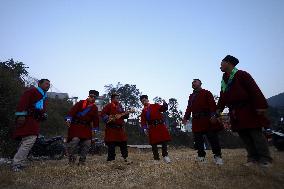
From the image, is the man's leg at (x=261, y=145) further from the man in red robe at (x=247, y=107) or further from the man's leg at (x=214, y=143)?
the man's leg at (x=214, y=143)

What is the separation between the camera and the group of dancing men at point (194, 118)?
5.66 m

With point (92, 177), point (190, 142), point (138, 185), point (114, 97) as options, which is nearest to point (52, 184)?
point (92, 177)

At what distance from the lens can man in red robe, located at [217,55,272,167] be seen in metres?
5.54

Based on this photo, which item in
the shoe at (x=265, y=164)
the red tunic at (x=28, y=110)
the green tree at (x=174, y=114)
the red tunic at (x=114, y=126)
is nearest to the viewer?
the shoe at (x=265, y=164)

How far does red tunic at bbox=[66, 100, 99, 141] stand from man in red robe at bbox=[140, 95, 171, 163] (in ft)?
4.59

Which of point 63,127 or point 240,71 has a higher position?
point 63,127

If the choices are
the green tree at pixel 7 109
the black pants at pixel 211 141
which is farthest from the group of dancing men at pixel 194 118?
the green tree at pixel 7 109

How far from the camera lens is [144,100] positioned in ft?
29.8

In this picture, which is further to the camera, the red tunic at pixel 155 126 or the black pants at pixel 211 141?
the red tunic at pixel 155 126

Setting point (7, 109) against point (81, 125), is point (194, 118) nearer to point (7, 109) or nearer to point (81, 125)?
point (81, 125)

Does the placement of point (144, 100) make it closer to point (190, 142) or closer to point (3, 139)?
point (3, 139)

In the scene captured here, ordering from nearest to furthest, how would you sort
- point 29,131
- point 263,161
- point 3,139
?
point 263,161 < point 29,131 < point 3,139

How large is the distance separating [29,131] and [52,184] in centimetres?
234

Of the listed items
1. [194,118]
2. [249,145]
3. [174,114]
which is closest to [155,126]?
[194,118]
